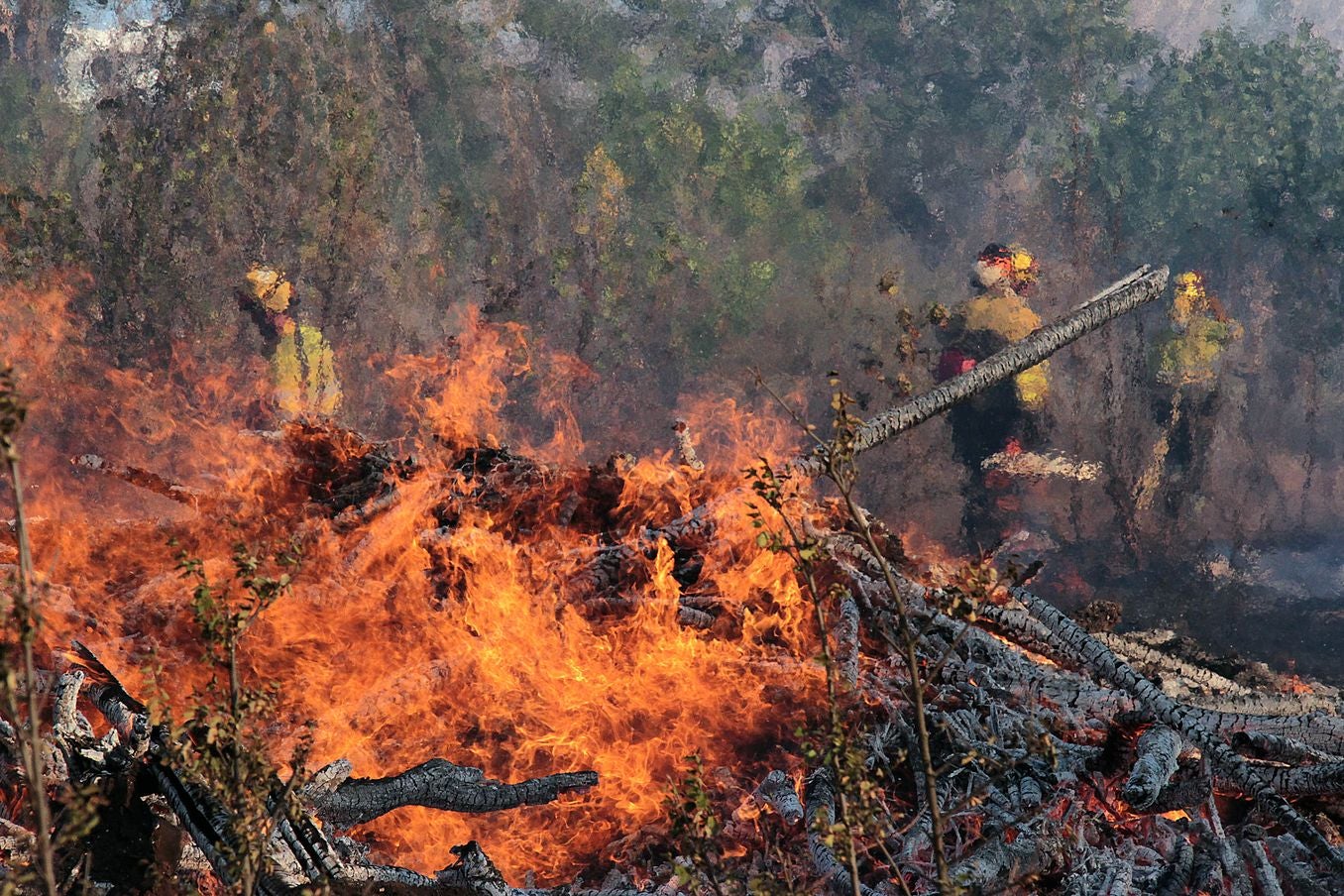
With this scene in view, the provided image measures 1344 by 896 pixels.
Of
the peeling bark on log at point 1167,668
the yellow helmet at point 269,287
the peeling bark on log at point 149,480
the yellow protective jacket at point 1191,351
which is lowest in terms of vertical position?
the peeling bark on log at point 1167,668

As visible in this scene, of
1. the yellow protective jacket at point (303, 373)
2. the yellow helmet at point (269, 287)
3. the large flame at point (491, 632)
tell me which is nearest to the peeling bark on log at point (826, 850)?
the large flame at point (491, 632)

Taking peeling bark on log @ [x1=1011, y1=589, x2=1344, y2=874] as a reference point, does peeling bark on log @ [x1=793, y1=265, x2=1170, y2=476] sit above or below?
above

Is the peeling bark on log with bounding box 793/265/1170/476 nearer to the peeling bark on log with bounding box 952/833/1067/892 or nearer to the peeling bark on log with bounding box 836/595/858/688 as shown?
the peeling bark on log with bounding box 836/595/858/688

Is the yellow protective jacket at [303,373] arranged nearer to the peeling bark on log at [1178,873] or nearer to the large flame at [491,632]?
the large flame at [491,632]

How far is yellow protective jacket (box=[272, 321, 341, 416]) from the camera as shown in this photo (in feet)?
64.4

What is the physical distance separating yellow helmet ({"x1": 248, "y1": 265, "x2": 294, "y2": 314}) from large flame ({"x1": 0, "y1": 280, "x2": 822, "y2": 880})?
1122 centimetres

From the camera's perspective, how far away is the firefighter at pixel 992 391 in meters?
16.9

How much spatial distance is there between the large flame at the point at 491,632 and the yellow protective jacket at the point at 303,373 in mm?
11002

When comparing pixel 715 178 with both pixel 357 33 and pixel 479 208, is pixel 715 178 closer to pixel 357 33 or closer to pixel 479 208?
pixel 479 208

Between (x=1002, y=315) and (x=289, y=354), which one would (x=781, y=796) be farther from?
(x=289, y=354)

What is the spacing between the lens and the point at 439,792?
5301 millimetres

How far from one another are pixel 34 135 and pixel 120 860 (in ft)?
87.2

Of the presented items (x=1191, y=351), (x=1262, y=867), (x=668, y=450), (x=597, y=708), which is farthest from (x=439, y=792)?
(x=1191, y=351)

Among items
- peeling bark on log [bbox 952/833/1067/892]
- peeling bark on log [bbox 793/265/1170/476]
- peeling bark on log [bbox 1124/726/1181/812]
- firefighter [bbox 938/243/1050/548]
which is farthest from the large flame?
firefighter [bbox 938/243/1050/548]
